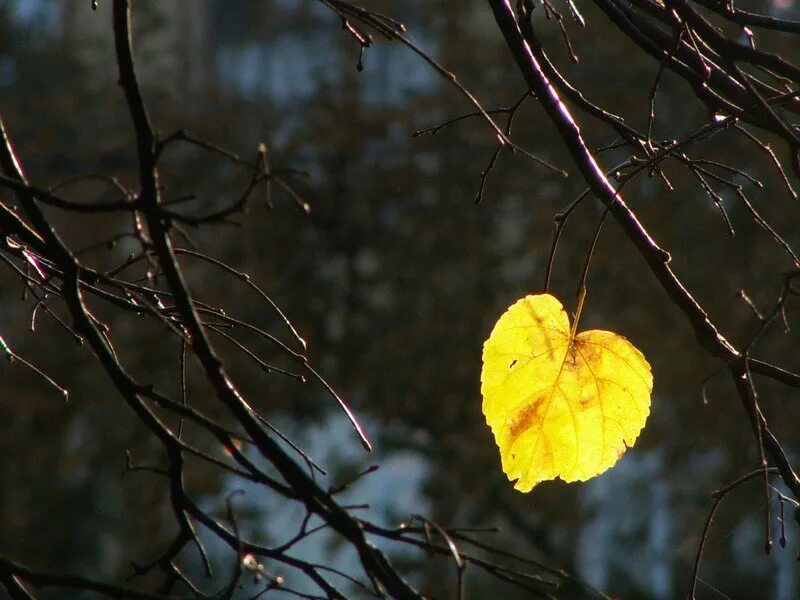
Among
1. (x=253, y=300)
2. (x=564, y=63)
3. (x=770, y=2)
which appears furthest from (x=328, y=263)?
(x=770, y=2)

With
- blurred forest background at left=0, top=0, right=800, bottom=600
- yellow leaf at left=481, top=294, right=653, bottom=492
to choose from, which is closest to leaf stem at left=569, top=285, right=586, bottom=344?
yellow leaf at left=481, top=294, right=653, bottom=492

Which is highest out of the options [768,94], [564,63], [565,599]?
[564,63]

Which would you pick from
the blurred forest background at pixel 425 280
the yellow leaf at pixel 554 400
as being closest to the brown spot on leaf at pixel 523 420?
the yellow leaf at pixel 554 400

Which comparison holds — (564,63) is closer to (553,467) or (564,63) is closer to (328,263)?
(328,263)

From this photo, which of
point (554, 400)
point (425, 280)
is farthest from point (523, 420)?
point (425, 280)

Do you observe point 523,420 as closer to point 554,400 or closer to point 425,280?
point 554,400
